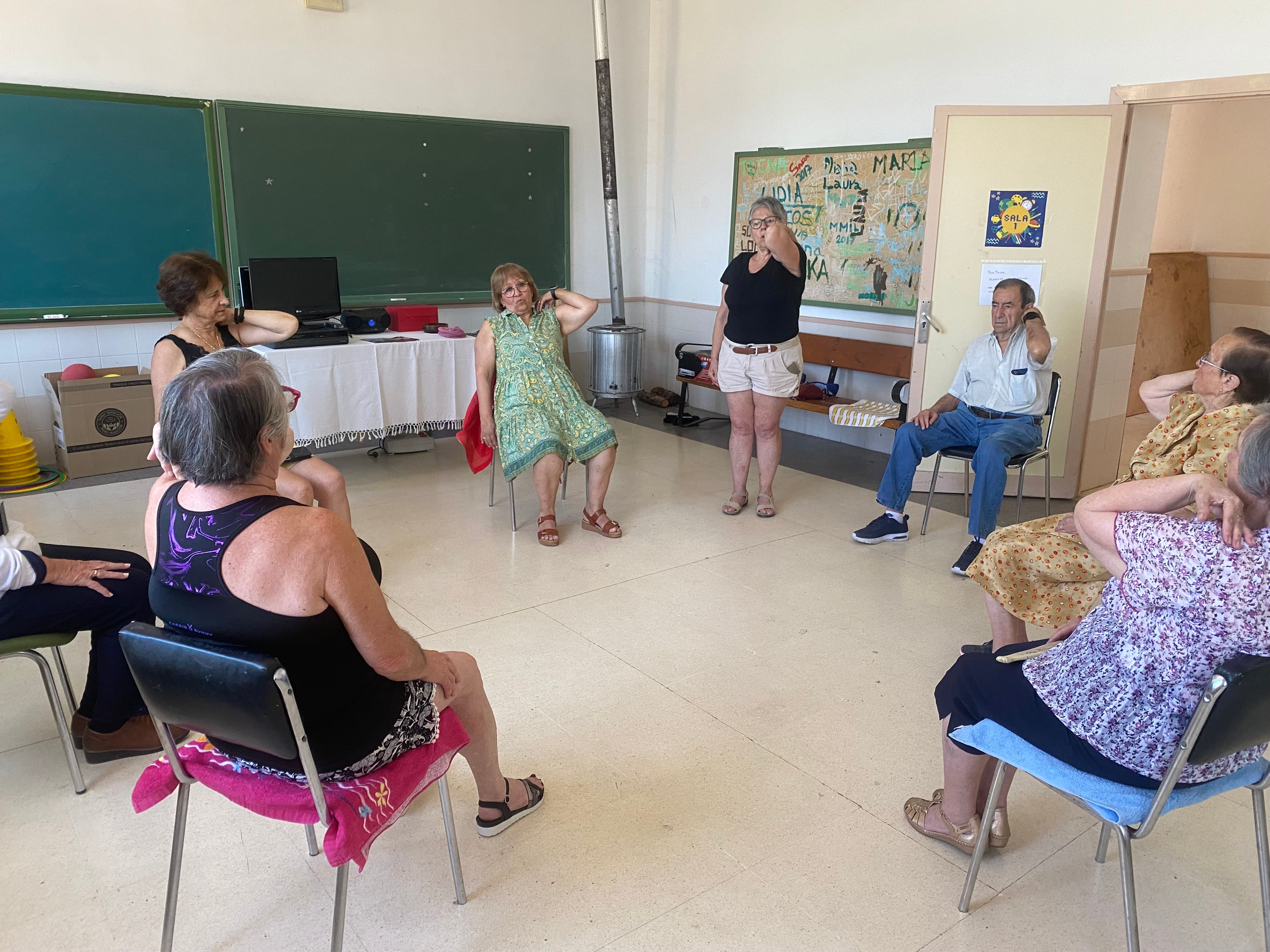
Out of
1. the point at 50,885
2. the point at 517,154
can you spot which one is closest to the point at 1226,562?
the point at 50,885

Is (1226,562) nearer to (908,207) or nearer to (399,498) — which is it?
(399,498)

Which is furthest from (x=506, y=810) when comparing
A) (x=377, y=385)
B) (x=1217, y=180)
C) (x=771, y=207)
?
(x=1217, y=180)

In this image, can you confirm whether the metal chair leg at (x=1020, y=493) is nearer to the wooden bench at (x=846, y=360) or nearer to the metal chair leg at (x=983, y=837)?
the wooden bench at (x=846, y=360)

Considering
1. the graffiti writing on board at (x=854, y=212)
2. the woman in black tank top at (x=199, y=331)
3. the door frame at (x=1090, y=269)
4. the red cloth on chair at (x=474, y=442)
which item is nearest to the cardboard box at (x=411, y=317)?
the red cloth on chair at (x=474, y=442)

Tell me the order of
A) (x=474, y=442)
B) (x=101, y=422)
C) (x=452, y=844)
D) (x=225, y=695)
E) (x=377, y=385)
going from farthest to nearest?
(x=101, y=422) → (x=377, y=385) → (x=474, y=442) → (x=452, y=844) → (x=225, y=695)

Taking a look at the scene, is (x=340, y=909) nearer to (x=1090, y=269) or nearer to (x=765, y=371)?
(x=765, y=371)

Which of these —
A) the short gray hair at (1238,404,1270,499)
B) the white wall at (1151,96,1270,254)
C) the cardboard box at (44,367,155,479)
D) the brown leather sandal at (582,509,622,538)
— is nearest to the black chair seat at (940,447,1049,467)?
the brown leather sandal at (582,509,622,538)

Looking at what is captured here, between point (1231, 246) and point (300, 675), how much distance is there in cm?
801

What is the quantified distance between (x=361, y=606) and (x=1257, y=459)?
1413 millimetres

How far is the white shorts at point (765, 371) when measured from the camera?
4152 mm

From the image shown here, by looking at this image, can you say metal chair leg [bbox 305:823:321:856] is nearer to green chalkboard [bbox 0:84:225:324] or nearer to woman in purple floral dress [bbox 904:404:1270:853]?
woman in purple floral dress [bbox 904:404:1270:853]

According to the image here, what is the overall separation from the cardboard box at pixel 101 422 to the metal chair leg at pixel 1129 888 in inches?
182

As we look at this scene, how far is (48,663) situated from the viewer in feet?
6.86

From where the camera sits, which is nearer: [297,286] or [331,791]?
[331,791]
